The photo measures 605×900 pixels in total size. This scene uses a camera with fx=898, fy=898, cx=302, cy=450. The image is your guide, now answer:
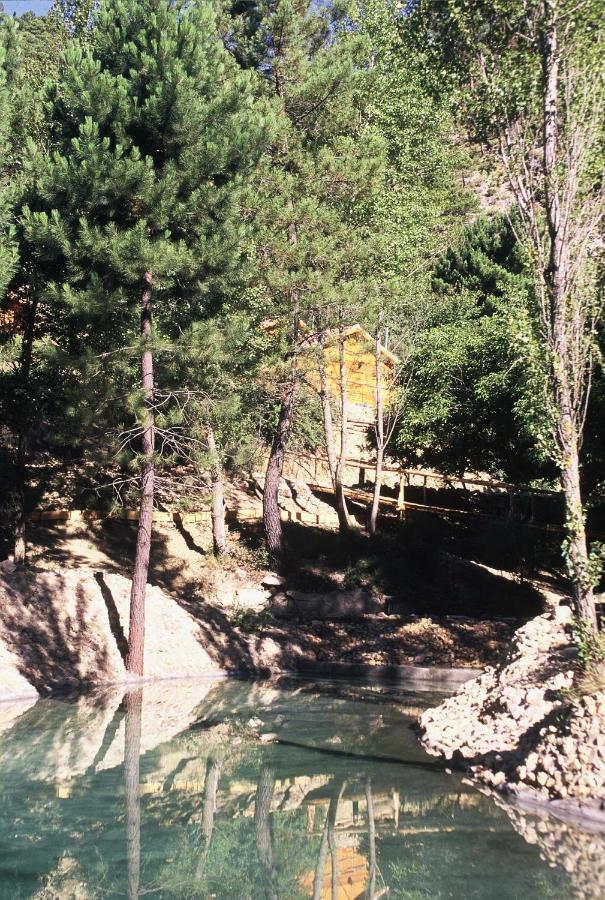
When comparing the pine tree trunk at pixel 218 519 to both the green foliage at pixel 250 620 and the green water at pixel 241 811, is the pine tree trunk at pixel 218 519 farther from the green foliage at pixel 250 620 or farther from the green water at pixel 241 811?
the green water at pixel 241 811

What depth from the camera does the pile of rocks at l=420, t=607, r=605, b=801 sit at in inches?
428

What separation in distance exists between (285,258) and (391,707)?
10.4 m

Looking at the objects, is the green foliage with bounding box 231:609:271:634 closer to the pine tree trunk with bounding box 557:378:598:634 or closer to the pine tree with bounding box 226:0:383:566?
the pine tree with bounding box 226:0:383:566

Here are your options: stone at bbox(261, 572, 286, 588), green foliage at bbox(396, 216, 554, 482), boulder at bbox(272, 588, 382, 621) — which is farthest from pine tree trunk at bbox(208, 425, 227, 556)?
green foliage at bbox(396, 216, 554, 482)

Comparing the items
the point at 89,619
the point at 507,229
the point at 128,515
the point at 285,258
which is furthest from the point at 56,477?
the point at 507,229

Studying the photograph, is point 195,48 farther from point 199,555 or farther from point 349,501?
point 349,501

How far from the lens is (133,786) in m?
11.7

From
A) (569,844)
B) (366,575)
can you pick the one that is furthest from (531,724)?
(366,575)

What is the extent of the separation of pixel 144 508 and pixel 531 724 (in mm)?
8542

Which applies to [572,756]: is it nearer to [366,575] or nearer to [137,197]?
[137,197]

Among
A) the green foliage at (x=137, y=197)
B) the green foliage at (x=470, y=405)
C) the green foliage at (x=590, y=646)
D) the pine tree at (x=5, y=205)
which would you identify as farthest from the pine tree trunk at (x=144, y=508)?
the green foliage at (x=590, y=646)

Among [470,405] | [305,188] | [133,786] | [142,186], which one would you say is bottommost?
[133,786]

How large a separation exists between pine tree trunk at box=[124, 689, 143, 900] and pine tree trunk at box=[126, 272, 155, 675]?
3.16 ft

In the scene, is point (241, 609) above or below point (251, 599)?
below
